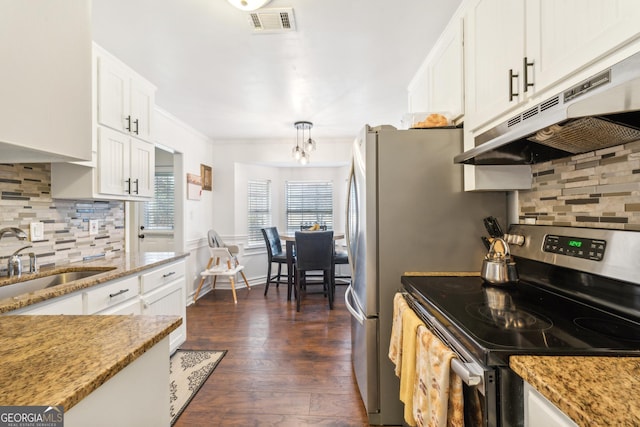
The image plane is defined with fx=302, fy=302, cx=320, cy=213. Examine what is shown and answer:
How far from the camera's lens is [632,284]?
0.94 m

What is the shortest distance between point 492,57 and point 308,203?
4.33m

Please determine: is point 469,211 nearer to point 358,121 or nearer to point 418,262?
point 418,262

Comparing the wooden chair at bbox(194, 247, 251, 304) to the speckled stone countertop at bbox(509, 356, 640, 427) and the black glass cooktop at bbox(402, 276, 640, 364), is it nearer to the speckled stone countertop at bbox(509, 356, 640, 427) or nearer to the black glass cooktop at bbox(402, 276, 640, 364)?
the black glass cooktop at bbox(402, 276, 640, 364)

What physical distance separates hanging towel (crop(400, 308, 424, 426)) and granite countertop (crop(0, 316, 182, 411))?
848 mm

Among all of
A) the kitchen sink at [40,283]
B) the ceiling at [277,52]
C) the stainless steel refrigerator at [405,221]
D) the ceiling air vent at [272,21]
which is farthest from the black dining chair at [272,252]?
the ceiling air vent at [272,21]

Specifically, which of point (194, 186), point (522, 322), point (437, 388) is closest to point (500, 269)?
point (522, 322)

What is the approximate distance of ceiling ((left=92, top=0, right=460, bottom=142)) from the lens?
68.7 inches

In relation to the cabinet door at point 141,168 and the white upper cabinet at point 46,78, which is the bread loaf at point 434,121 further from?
the cabinet door at point 141,168

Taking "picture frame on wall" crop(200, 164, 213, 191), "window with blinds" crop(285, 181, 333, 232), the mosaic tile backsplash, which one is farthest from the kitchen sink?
"window with blinds" crop(285, 181, 333, 232)

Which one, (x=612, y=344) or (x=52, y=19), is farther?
(x=52, y=19)

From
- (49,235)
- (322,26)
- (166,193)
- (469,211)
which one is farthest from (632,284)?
(166,193)

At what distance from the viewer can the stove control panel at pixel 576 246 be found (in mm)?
1056

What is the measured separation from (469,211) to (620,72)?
99cm

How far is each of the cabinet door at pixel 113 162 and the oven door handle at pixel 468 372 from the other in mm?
2353
